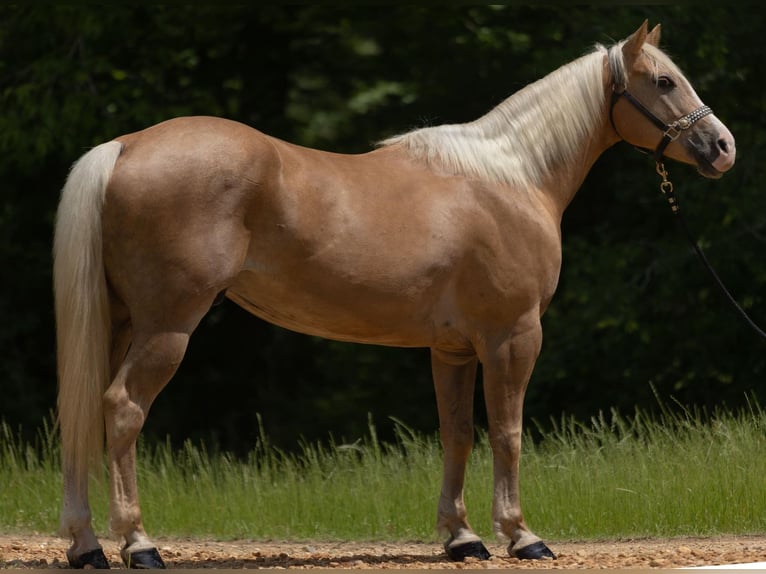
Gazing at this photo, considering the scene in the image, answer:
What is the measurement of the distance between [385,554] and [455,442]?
768mm

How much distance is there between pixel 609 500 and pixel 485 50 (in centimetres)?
620

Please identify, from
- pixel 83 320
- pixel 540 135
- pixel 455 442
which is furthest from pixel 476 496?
pixel 83 320

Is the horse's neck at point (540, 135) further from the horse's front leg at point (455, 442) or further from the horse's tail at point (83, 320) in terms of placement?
the horse's tail at point (83, 320)

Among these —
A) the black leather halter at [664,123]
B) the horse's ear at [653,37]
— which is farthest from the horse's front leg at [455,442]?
the horse's ear at [653,37]

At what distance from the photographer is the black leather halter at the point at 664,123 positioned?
5.75 meters

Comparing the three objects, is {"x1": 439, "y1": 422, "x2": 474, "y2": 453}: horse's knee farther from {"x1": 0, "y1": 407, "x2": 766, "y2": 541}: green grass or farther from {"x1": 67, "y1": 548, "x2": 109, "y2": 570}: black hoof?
{"x1": 67, "y1": 548, "x2": 109, "y2": 570}: black hoof

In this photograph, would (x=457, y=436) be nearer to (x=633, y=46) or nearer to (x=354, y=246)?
(x=354, y=246)

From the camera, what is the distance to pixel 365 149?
40.3ft

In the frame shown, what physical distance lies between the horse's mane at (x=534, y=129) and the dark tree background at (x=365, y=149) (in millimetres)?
4622

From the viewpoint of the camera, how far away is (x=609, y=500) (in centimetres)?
683

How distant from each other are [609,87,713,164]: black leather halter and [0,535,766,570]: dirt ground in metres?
1.94

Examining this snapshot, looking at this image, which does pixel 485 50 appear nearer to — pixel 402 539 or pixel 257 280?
pixel 402 539

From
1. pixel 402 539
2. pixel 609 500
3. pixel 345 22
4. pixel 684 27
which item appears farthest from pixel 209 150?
pixel 345 22

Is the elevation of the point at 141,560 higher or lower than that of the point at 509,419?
lower
